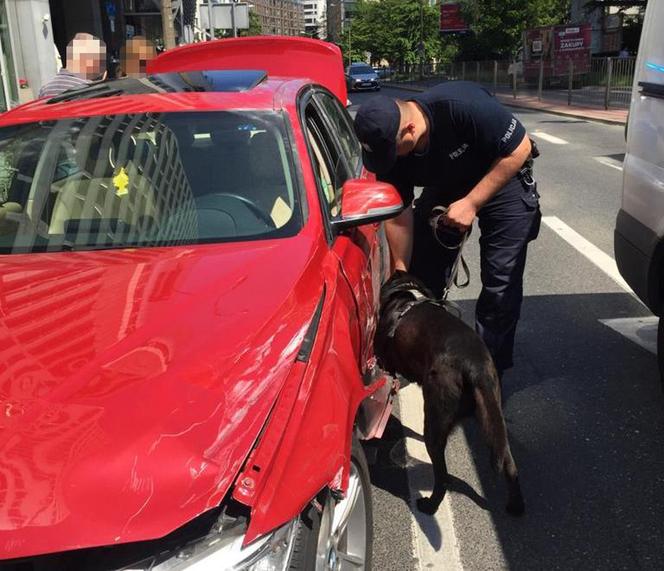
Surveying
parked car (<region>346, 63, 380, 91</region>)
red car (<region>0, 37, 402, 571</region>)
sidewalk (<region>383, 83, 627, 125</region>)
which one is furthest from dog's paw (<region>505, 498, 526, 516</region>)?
parked car (<region>346, 63, 380, 91</region>)

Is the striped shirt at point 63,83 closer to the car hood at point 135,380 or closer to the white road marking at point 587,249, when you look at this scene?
the car hood at point 135,380

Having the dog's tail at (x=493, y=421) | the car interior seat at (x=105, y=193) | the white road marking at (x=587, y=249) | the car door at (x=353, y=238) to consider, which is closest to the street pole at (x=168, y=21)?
the white road marking at (x=587, y=249)

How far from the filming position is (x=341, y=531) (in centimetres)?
194

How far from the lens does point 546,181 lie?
34.7 feet

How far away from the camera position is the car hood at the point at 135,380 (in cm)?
136

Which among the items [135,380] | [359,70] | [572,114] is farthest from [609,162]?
[359,70]

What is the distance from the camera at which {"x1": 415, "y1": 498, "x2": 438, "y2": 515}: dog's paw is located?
9.28 ft

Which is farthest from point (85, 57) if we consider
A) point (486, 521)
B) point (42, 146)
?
point (486, 521)

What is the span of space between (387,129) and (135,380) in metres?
1.69

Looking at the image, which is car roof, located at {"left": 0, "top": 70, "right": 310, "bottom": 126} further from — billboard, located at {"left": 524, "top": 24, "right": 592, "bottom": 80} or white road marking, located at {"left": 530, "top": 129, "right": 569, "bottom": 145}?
billboard, located at {"left": 524, "top": 24, "right": 592, "bottom": 80}

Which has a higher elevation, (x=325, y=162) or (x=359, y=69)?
(x=325, y=162)

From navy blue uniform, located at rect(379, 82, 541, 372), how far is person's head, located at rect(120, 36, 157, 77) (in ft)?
10.1

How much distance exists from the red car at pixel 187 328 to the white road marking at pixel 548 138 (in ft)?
40.7

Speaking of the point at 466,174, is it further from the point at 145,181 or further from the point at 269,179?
the point at 145,181
